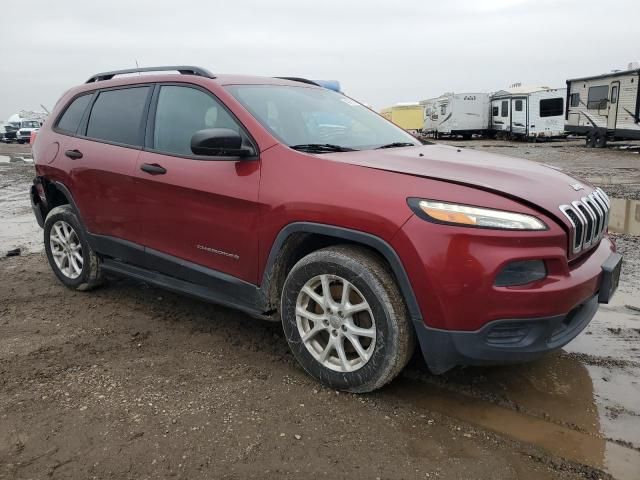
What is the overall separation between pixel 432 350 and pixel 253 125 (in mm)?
1636

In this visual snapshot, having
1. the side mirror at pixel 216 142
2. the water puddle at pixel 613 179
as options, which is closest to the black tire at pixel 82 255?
the side mirror at pixel 216 142

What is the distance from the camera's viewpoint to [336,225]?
2.77m

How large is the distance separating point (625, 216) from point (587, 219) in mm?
5579

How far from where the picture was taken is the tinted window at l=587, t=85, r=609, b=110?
21.3 meters

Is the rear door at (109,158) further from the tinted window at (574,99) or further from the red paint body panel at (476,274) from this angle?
the tinted window at (574,99)

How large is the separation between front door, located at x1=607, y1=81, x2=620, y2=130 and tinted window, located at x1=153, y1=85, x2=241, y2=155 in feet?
69.6

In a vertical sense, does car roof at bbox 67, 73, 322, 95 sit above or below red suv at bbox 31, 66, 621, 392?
above

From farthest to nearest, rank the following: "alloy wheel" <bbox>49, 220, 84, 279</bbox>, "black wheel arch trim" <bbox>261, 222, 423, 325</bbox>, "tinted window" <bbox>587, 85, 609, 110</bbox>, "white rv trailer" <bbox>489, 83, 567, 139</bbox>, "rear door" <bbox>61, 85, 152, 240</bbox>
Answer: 1. "white rv trailer" <bbox>489, 83, 567, 139</bbox>
2. "tinted window" <bbox>587, 85, 609, 110</bbox>
3. "alloy wheel" <bbox>49, 220, 84, 279</bbox>
4. "rear door" <bbox>61, 85, 152, 240</bbox>
5. "black wheel arch trim" <bbox>261, 222, 423, 325</bbox>

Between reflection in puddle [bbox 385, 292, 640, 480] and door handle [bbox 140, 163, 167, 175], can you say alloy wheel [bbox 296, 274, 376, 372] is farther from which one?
door handle [bbox 140, 163, 167, 175]

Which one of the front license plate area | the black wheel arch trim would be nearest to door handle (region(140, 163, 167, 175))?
the black wheel arch trim

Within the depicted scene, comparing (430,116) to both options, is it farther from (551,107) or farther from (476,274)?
(476,274)

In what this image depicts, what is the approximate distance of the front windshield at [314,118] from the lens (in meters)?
3.32

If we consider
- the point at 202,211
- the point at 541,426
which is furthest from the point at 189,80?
the point at 541,426

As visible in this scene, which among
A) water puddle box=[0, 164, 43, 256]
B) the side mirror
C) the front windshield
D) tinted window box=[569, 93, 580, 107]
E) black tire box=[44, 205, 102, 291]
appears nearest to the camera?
the side mirror
